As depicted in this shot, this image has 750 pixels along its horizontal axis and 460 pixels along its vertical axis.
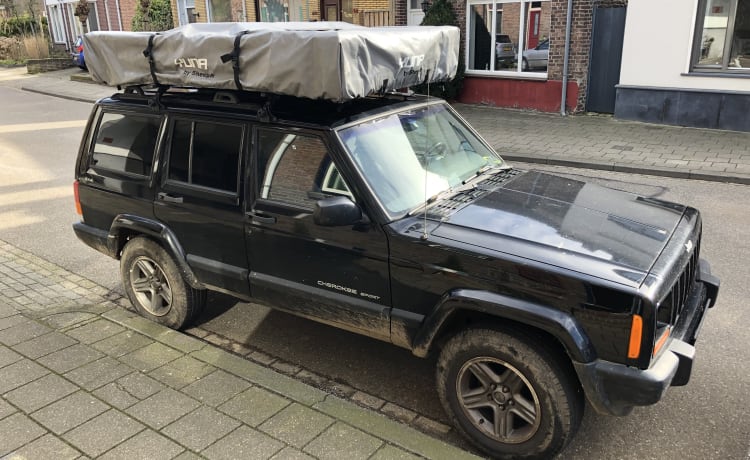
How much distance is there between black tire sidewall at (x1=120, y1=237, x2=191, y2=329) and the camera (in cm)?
450

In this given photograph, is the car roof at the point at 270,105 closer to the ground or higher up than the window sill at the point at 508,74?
higher up

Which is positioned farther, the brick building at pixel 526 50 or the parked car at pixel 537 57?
the parked car at pixel 537 57

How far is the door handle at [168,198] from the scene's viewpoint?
4266mm

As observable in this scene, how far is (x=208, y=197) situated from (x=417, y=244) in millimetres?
1650

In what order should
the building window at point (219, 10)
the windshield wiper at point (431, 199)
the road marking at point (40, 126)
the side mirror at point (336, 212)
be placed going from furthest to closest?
the building window at point (219, 10), the road marking at point (40, 126), the windshield wiper at point (431, 199), the side mirror at point (336, 212)

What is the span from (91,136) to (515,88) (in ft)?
38.9

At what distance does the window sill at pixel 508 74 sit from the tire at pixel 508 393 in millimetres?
12322

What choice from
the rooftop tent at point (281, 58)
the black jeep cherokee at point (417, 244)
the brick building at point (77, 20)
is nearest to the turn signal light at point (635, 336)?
the black jeep cherokee at point (417, 244)

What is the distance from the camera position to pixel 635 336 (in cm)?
273

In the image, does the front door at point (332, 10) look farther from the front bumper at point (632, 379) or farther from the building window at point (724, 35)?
the front bumper at point (632, 379)

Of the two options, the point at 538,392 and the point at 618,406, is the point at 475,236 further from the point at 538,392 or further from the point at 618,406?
the point at 618,406

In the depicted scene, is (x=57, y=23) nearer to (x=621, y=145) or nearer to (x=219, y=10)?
(x=219, y=10)

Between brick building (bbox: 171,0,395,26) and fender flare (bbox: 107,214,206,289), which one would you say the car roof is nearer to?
fender flare (bbox: 107,214,206,289)

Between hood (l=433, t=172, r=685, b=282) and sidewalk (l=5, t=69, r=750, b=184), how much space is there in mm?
5987
